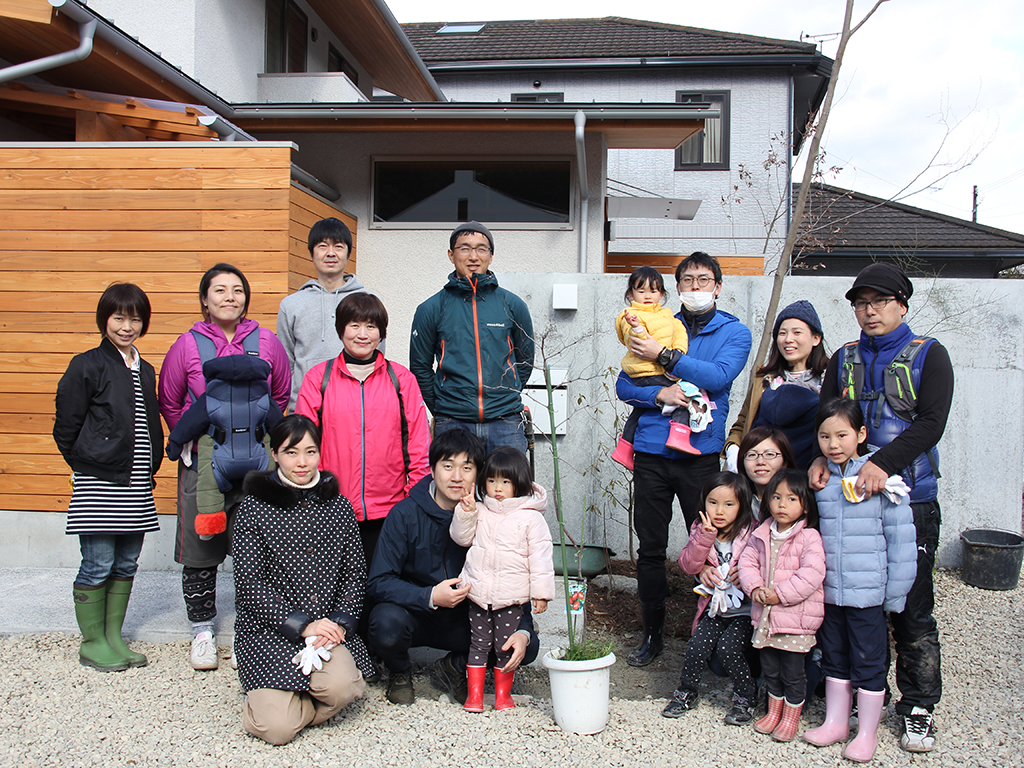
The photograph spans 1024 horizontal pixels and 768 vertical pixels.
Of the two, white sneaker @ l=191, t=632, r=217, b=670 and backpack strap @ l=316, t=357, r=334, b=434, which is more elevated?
backpack strap @ l=316, t=357, r=334, b=434

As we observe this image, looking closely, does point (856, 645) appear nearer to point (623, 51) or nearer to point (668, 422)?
point (668, 422)

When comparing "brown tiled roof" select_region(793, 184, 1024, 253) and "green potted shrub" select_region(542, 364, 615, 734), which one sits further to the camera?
"brown tiled roof" select_region(793, 184, 1024, 253)

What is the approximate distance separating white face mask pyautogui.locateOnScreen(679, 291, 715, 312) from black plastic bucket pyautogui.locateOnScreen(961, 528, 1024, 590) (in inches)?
113

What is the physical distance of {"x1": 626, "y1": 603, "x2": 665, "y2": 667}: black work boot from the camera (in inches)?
139

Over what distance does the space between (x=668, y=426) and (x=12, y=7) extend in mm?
4586

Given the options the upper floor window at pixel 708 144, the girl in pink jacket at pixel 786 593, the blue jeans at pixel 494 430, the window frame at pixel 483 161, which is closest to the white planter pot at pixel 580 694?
the girl in pink jacket at pixel 786 593

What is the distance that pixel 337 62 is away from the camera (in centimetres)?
1038

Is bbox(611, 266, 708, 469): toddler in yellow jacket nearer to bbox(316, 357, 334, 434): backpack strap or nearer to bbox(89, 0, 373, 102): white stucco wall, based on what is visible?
bbox(316, 357, 334, 434): backpack strap

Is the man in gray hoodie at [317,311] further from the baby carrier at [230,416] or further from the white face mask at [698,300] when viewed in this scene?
the white face mask at [698,300]

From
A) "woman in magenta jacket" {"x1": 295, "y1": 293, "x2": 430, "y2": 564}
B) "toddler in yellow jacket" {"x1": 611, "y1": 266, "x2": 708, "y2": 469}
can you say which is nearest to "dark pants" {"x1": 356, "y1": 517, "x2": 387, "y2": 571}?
"woman in magenta jacket" {"x1": 295, "y1": 293, "x2": 430, "y2": 564}

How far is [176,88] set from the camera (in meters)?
5.96

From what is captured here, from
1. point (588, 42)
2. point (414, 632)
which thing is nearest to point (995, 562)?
point (414, 632)

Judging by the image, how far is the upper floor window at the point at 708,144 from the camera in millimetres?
13102

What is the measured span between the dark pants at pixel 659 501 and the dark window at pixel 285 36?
7.07 m
